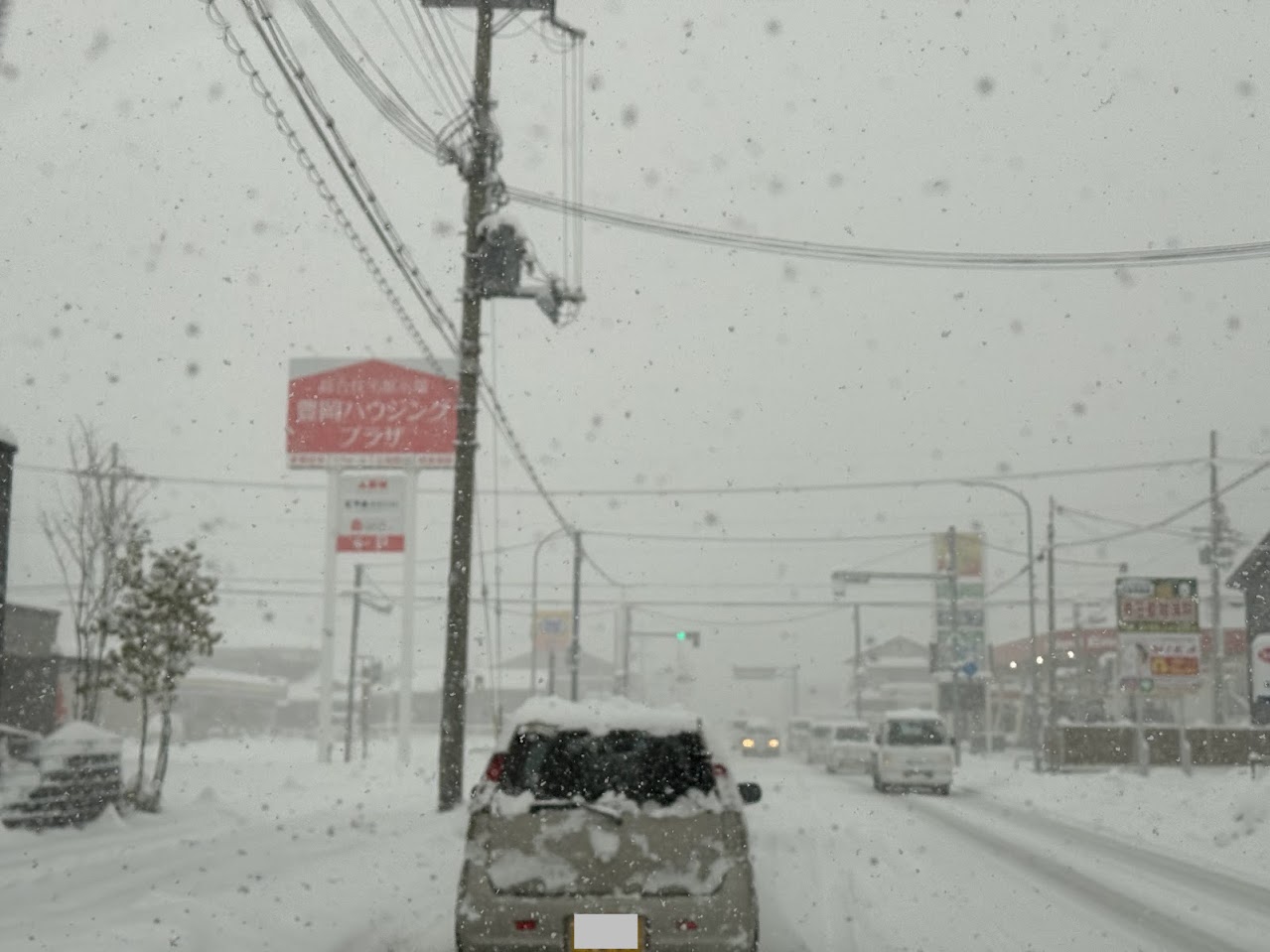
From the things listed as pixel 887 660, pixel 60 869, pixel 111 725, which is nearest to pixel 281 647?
pixel 111 725

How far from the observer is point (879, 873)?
45.8 ft

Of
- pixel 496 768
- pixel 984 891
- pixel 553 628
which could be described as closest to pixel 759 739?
pixel 553 628

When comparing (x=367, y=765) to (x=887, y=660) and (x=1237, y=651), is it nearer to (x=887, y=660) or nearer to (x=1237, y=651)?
(x=1237, y=651)

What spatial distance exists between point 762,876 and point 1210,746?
34.2 meters

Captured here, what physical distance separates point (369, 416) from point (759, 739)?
26346mm

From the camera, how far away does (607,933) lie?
706cm

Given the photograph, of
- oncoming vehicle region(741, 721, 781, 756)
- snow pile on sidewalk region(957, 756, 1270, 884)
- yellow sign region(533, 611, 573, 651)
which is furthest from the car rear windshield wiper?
yellow sign region(533, 611, 573, 651)

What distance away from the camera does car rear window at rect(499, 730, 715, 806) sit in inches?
289

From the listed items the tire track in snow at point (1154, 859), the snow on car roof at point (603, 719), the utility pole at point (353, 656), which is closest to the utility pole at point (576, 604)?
the utility pole at point (353, 656)

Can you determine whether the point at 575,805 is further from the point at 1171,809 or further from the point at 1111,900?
the point at 1171,809

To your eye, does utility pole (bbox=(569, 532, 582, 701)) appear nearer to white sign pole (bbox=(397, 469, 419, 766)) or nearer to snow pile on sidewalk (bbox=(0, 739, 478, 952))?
white sign pole (bbox=(397, 469, 419, 766))

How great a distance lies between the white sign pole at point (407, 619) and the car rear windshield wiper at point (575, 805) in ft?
95.3

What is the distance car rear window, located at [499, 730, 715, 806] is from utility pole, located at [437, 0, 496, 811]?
12.0m

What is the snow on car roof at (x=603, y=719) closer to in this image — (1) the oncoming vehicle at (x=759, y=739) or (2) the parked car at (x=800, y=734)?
(2) the parked car at (x=800, y=734)
